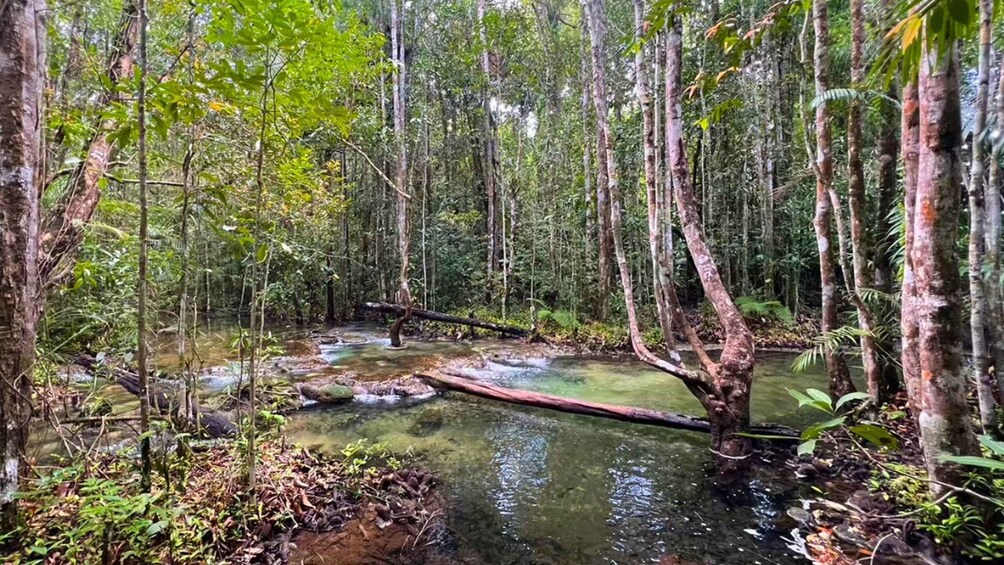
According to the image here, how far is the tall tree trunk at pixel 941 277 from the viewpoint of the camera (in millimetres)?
2760

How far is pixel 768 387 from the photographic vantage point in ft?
25.5

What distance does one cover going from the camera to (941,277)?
9.29ft

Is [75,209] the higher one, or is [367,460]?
[75,209]

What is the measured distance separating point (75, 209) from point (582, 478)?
16.6ft

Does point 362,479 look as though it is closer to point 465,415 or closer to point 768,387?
point 465,415

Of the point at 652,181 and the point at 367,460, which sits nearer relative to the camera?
the point at 367,460

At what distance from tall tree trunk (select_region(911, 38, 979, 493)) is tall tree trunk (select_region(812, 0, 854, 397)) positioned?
221 centimetres

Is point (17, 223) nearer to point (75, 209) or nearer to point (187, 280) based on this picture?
point (187, 280)

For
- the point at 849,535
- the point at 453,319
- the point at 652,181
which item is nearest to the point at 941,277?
the point at 849,535

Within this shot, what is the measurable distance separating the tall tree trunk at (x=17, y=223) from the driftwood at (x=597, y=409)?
4903 mm

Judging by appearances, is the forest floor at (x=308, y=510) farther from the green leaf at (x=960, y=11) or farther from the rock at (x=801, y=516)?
the green leaf at (x=960, y=11)

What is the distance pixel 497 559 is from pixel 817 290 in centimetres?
1572

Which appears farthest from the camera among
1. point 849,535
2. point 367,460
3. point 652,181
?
point 652,181

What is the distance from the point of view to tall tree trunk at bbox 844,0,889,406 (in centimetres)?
479
